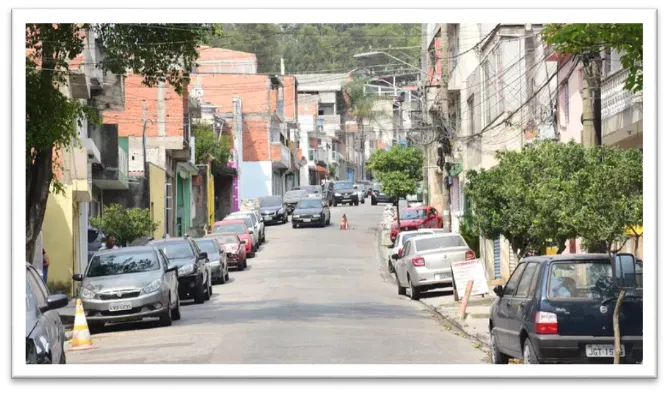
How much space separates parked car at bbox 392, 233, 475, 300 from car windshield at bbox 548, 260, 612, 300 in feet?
50.0

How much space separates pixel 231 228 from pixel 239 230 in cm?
34

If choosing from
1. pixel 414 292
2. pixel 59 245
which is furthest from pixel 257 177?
pixel 414 292

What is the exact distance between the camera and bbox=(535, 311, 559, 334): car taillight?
45.4ft

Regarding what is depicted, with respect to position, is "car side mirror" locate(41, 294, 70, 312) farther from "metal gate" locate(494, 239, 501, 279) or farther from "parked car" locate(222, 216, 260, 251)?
"parked car" locate(222, 216, 260, 251)

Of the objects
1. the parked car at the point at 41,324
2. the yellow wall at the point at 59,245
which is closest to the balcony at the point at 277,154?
the yellow wall at the point at 59,245

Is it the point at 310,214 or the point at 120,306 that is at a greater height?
the point at 310,214

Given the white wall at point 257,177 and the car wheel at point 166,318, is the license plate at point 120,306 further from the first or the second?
the white wall at point 257,177

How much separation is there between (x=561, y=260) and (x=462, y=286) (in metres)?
12.5

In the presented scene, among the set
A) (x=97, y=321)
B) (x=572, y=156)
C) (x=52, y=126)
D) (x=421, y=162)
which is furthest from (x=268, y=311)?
(x=421, y=162)

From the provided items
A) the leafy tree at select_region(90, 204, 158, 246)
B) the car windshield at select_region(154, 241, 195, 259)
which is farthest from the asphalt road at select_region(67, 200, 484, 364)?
the leafy tree at select_region(90, 204, 158, 246)

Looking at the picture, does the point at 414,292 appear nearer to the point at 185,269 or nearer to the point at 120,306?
the point at 185,269

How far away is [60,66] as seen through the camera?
78.1 feet

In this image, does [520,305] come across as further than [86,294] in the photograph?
No
